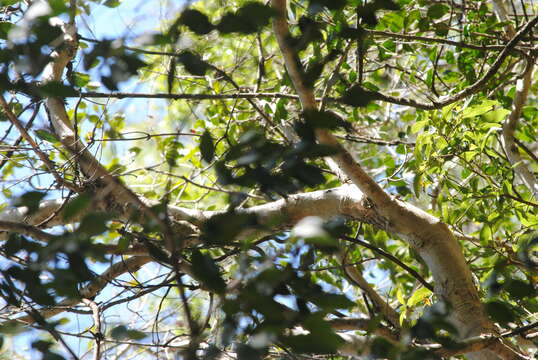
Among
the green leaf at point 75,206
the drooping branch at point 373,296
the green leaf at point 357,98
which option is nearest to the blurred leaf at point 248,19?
the green leaf at point 357,98

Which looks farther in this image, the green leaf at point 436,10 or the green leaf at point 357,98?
the green leaf at point 436,10

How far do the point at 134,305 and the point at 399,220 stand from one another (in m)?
1.91

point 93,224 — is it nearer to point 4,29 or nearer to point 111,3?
point 4,29

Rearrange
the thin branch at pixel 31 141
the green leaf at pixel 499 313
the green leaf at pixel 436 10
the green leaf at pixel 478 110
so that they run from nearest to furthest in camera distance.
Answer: the green leaf at pixel 499 313 → the thin branch at pixel 31 141 → the green leaf at pixel 478 110 → the green leaf at pixel 436 10

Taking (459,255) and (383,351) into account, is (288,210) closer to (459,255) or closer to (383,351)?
(459,255)

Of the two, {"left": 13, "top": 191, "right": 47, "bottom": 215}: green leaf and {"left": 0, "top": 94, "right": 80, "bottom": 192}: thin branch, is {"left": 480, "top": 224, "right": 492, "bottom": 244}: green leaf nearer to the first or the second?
{"left": 0, "top": 94, "right": 80, "bottom": 192}: thin branch

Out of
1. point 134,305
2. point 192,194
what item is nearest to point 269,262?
point 192,194

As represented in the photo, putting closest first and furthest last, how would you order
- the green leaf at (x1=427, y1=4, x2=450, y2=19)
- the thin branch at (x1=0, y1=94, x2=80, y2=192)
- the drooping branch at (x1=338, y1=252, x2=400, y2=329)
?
the thin branch at (x1=0, y1=94, x2=80, y2=192), the drooping branch at (x1=338, y1=252, x2=400, y2=329), the green leaf at (x1=427, y1=4, x2=450, y2=19)

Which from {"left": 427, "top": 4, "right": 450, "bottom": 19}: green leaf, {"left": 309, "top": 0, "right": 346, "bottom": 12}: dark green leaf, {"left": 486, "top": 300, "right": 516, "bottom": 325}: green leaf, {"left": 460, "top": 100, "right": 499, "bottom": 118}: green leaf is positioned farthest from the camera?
{"left": 427, "top": 4, "right": 450, "bottom": 19}: green leaf

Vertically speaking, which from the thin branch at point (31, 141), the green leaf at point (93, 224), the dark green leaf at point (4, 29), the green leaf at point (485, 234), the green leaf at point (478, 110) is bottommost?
the green leaf at point (93, 224)

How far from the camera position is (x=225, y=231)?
0.63 m

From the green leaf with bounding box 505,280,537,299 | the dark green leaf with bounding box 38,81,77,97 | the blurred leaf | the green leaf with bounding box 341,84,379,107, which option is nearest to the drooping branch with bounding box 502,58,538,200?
the green leaf with bounding box 505,280,537,299

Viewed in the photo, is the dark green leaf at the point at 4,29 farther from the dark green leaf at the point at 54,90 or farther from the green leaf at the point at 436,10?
the green leaf at the point at 436,10

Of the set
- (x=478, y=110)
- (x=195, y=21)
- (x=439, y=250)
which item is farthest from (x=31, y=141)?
(x=478, y=110)
